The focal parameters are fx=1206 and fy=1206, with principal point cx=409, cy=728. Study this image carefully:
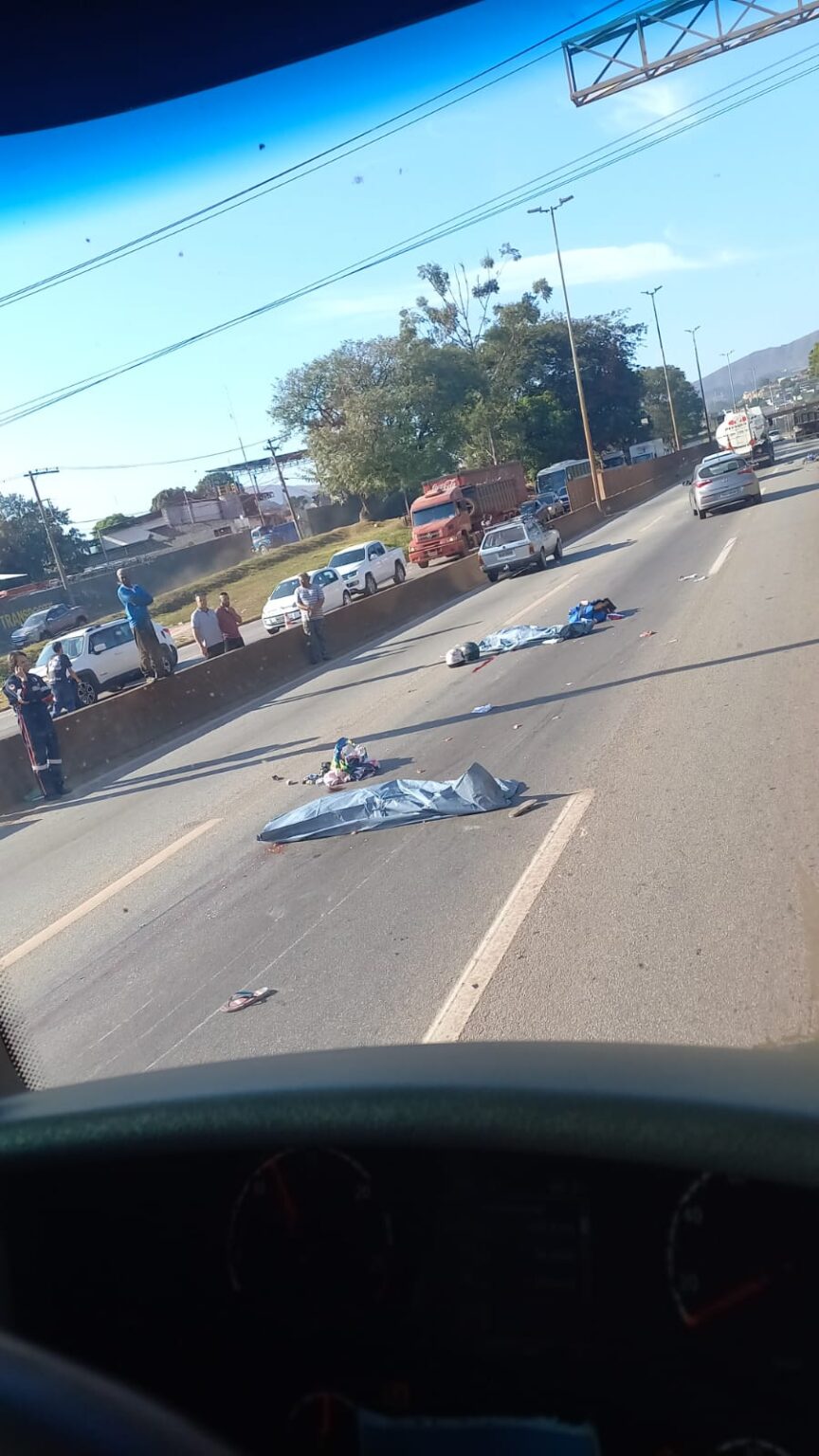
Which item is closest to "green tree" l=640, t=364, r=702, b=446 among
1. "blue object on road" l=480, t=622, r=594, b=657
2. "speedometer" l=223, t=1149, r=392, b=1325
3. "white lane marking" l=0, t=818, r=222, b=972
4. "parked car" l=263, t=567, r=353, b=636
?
"parked car" l=263, t=567, r=353, b=636

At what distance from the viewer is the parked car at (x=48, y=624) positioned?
3569 cm

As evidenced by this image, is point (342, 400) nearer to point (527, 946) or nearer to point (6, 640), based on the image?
point (6, 640)

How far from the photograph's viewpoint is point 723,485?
32281 millimetres

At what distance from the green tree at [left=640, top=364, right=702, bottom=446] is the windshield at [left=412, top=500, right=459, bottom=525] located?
8748 cm

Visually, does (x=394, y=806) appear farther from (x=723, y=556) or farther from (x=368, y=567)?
(x=368, y=567)

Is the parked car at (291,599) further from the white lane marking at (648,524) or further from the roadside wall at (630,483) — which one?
the roadside wall at (630,483)

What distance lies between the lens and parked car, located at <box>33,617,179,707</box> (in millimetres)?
27670

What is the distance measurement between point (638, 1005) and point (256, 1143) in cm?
322

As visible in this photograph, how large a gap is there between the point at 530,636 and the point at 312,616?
631 cm

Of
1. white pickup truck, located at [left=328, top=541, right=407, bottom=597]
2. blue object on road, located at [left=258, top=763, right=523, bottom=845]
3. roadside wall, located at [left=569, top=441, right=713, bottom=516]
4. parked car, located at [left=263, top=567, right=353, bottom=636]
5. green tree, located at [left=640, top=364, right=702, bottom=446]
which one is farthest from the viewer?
green tree, located at [left=640, top=364, right=702, bottom=446]

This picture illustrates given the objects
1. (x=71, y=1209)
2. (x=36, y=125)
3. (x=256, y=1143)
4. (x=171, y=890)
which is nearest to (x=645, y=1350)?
(x=256, y=1143)

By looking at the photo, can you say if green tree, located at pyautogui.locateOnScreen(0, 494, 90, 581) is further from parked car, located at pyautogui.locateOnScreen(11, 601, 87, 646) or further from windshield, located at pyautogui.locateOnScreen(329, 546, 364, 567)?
windshield, located at pyautogui.locateOnScreen(329, 546, 364, 567)

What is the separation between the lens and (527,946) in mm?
5945

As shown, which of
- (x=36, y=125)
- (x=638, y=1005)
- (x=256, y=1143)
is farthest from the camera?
(x=638, y=1005)
